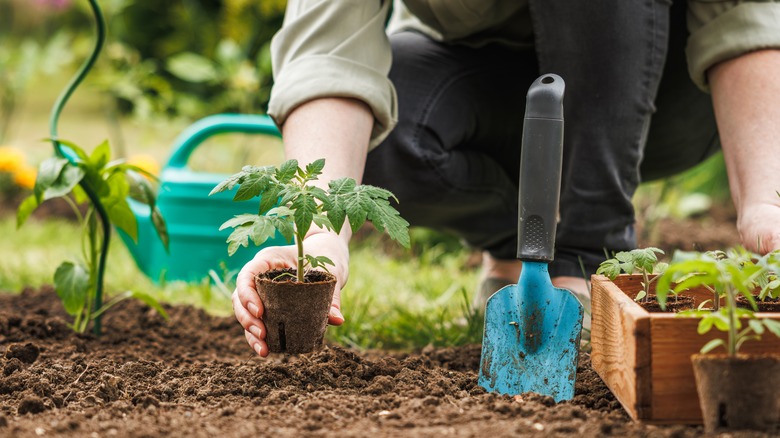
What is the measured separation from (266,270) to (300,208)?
0.18 metres

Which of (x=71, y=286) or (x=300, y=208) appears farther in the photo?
(x=71, y=286)

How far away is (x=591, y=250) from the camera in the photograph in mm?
2010

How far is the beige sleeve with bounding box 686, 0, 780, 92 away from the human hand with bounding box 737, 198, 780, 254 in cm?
35

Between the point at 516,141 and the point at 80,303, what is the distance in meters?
1.18

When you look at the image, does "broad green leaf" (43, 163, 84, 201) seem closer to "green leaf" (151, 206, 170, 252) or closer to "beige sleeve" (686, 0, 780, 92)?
"green leaf" (151, 206, 170, 252)

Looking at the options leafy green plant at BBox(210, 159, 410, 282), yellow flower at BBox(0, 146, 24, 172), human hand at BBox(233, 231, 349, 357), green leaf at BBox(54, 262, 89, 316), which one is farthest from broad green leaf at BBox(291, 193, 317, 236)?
yellow flower at BBox(0, 146, 24, 172)

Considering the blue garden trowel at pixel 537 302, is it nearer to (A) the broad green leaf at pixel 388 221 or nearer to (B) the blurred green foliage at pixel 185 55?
(A) the broad green leaf at pixel 388 221

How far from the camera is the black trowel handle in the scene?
1426mm

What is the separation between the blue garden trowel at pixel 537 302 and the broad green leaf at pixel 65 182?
930mm

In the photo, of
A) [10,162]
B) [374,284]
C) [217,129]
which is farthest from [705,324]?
[10,162]

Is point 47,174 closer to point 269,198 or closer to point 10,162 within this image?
point 269,198

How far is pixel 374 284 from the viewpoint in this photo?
289 centimetres

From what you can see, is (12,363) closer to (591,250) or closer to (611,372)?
(611,372)

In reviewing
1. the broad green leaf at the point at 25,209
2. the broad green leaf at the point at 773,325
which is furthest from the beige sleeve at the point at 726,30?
the broad green leaf at the point at 25,209
